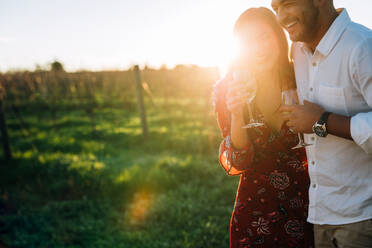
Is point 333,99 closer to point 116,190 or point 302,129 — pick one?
point 302,129

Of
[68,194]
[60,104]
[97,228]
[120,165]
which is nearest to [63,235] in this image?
[97,228]

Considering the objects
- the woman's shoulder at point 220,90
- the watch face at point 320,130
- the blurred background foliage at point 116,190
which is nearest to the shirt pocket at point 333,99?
the watch face at point 320,130

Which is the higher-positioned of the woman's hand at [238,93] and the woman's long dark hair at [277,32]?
the woman's long dark hair at [277,32]

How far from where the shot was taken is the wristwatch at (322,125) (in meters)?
1.29

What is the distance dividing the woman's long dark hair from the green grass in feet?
7.75

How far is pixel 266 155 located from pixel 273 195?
0.24 metres

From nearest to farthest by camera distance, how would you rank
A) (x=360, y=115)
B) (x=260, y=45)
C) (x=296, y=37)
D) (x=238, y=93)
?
(x=360, y=115) → (x=296, y=37) → (x=238, y=93) → (x=260, y=45)

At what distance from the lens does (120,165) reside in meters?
6.21

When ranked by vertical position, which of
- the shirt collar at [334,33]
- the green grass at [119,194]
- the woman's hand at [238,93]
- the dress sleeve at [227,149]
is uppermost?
the shirt collar at [334,33]

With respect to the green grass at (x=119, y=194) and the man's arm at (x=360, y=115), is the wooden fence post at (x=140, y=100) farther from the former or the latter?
the man's arm at (x=360, y=115)

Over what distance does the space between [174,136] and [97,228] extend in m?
4.13

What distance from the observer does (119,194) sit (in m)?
5.13

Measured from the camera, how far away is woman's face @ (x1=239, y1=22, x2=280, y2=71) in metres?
1.74

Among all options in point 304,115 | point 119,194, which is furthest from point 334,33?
point 119,194
